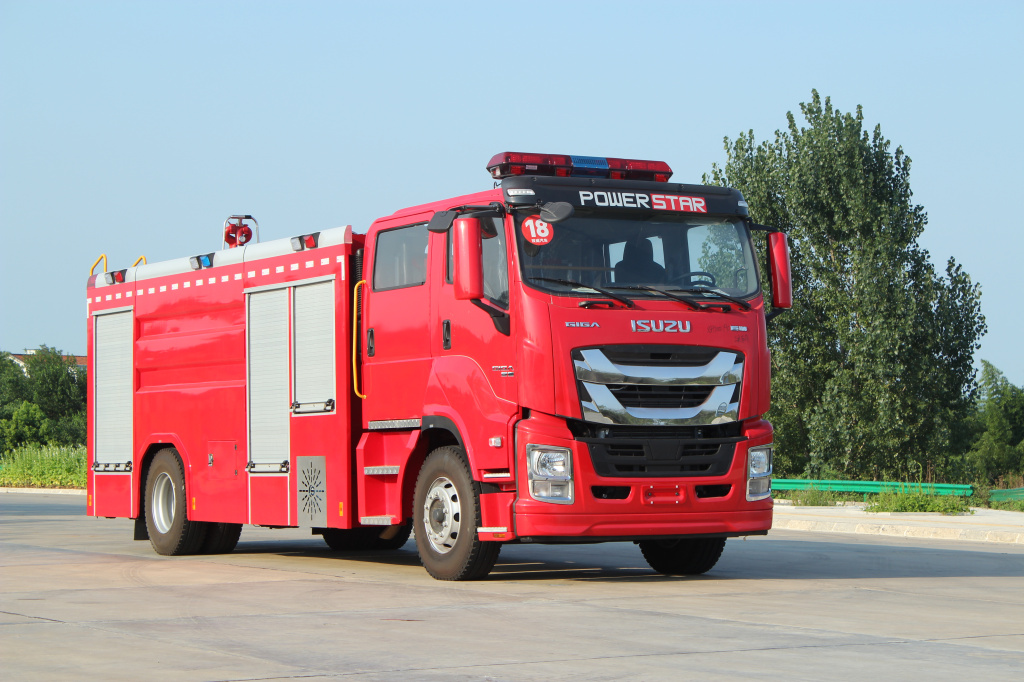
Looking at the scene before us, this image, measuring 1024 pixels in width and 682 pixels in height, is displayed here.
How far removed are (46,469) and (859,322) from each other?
2613 centimetres

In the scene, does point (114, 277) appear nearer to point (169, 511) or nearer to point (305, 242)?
point (169, 511)

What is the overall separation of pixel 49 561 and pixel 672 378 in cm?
741

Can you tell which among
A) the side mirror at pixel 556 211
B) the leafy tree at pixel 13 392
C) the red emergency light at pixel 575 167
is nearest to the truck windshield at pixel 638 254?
the side mirror at pixel 556 211

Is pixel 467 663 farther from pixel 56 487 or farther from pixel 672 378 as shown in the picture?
pixel 56 487

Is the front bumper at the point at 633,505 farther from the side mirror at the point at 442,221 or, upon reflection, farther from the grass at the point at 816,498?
the grass at the point at 816,498

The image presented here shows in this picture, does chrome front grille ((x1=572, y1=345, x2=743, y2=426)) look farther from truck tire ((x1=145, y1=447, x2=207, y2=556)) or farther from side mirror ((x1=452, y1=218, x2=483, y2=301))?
truck tire ((x1=145, y1=447, x2=207, y2=556))

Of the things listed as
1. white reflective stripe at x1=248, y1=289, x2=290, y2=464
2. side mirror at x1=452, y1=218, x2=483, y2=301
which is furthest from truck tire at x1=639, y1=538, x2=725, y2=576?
white reflective stripe at x1=248, y1=289, x2=290, y2=464

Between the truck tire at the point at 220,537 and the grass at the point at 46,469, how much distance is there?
28.2m

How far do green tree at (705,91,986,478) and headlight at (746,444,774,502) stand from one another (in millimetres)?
25821

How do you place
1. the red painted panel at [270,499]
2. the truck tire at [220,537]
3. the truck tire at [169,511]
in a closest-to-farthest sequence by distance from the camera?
the red painted panel at [270,499] → the truck tire at [169,511] → the truck tire at [220,537]

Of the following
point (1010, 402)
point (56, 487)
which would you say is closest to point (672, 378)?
point (56, 487)

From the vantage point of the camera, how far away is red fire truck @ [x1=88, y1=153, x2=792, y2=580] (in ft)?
35.4

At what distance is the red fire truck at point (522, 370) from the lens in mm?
10781

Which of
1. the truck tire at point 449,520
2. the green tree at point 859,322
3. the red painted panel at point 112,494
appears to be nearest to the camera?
the truck tire at point 449,520
